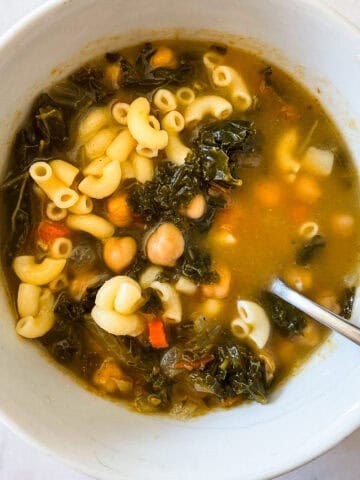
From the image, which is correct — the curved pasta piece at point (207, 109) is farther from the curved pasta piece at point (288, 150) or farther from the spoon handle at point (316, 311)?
the spoon handle at point (316, 311)

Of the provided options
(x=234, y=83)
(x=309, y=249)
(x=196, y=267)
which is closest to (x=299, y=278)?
(x=309, y=249)

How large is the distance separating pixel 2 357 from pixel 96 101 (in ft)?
3.18

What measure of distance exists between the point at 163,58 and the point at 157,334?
3.31 feet

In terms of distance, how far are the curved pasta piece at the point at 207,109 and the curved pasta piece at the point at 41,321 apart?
2.71 ft

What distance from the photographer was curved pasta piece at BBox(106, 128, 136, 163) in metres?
2.57

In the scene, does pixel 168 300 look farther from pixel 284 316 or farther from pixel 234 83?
pixel 234 83

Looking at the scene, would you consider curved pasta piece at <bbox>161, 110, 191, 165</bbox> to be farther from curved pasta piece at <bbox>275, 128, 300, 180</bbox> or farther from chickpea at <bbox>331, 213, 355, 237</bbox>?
chickpea at <bbox>331, 213, 355, 237</bbox>

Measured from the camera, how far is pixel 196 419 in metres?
2.60

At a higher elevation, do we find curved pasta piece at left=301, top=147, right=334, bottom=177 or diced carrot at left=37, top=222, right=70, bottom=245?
curved pasta piece at left=301, top=147, right=334, bottom=177

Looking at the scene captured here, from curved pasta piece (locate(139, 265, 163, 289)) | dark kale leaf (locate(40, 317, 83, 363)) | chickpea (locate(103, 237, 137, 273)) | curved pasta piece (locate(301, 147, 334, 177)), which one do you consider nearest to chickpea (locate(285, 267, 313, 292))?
curved pasta piece (locate(301, 147, 334, 177))

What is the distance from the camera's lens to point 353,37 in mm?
2240

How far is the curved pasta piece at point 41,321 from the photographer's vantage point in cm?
250

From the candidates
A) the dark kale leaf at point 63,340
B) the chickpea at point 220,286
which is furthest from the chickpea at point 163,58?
the dark kale leaf at point 63,340

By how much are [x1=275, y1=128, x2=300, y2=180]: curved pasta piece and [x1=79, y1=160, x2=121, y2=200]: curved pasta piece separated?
61cm
